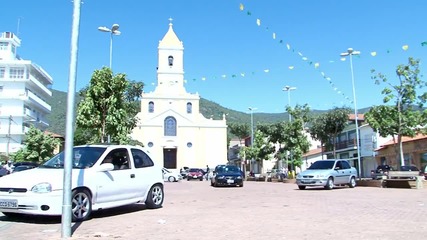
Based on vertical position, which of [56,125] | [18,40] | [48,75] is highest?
[18,40]

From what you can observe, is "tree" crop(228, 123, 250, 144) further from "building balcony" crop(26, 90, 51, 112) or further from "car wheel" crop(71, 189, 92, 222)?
"car wheel" crop(71, 189, 92, 222)

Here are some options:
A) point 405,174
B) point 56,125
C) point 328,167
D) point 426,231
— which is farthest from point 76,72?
point 56,125

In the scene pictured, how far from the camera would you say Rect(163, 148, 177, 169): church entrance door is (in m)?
74.9

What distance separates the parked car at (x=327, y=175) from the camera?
22234 mm

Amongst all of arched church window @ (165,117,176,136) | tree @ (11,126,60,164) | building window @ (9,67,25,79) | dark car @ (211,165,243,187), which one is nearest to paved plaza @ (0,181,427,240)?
dark car @ (211,165,243,187)

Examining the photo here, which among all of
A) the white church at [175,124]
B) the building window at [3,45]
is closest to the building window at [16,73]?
the building window at [3,45]

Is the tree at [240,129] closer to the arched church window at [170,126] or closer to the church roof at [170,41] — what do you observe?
the arched church window at [170,126]

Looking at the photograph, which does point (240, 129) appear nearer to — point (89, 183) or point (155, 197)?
point (155, 197)

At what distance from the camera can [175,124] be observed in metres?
75.8

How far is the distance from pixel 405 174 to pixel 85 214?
1843cm

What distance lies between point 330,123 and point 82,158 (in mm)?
37915

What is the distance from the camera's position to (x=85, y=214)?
30.2 feet

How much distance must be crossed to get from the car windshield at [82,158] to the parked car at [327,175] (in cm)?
1433

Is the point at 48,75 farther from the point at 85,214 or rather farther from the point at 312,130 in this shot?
the point at 85,214
